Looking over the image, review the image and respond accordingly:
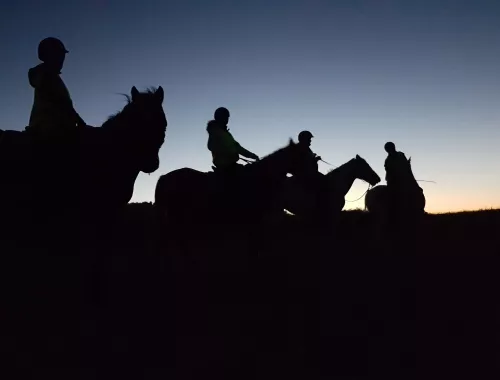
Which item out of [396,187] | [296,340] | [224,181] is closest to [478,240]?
[396,187]

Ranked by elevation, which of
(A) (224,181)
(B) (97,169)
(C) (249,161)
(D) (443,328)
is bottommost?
(D) (443,328)

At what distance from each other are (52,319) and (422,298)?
533cm

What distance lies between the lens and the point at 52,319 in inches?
211

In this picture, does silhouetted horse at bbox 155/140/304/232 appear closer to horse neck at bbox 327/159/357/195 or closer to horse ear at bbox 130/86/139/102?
horse ear at bbox 130/86/139/102

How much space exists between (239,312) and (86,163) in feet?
10.3

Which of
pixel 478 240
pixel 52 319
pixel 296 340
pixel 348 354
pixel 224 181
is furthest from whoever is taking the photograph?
pixel 478 240

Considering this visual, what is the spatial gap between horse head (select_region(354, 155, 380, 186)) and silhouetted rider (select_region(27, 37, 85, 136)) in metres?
10.5

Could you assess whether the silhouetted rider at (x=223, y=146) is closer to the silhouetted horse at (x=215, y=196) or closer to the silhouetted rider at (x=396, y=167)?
the silhouetted horse at (x=215, y=196)

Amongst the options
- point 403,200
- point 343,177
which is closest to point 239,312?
point 343,177

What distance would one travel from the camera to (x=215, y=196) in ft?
28.3

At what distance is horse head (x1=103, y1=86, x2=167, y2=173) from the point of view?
6.22 metres

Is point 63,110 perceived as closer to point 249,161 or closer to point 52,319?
point 52,319

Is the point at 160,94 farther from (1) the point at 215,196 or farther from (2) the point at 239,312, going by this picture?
(2) the point at 239,312

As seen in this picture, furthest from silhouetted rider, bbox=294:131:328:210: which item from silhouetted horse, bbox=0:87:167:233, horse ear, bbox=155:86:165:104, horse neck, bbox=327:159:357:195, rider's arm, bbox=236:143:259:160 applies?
silhouetted horse, bbox=0:87:167:233
